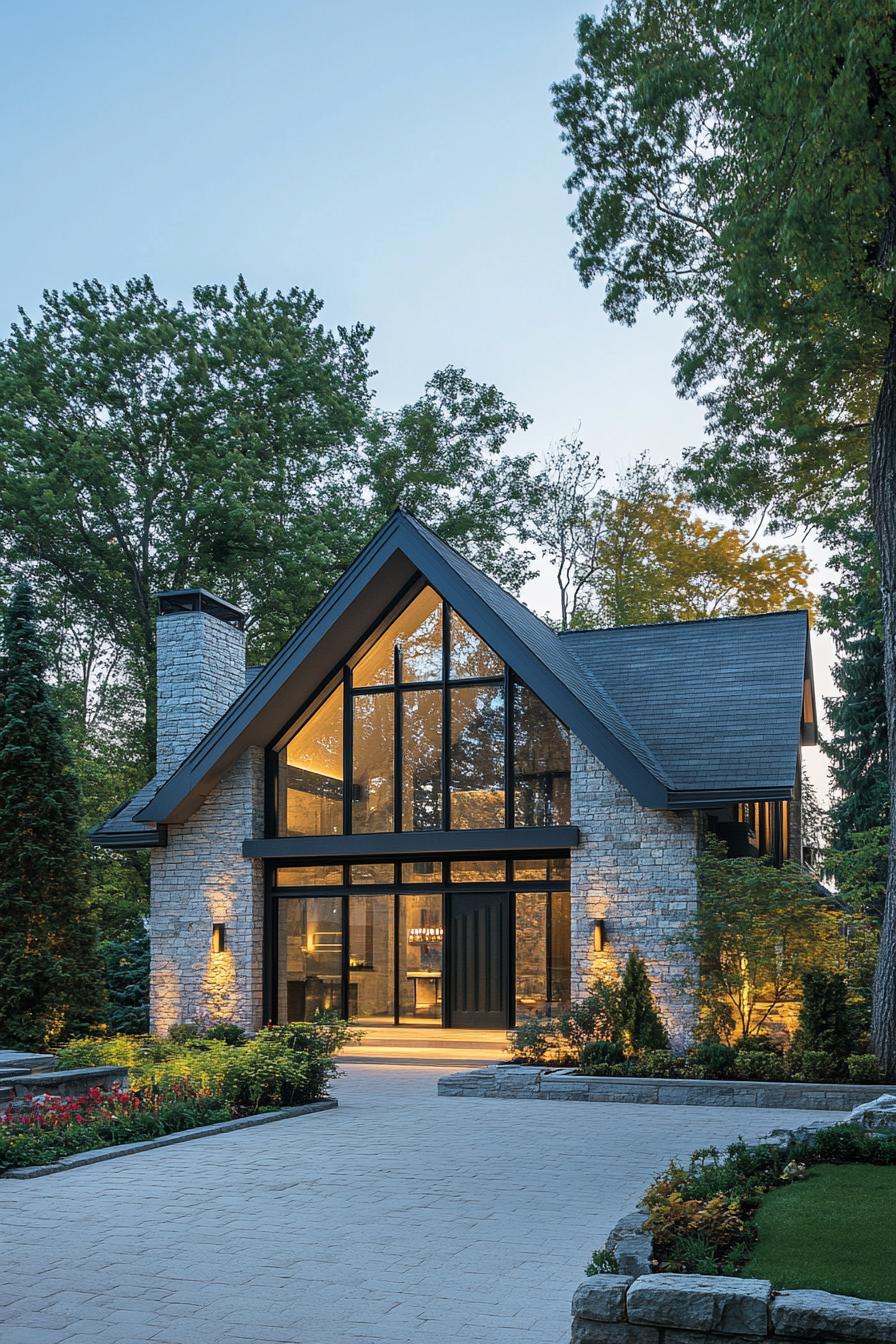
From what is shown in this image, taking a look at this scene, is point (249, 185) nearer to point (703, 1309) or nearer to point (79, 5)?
point (79, 5)

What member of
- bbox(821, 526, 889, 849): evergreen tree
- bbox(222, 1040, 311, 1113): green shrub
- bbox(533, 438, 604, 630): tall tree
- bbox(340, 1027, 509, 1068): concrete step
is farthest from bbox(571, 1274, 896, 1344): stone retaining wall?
bbox(533, 438, 604, 630): tall tree

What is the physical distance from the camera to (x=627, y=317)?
52.7ft

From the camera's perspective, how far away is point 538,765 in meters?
15.7

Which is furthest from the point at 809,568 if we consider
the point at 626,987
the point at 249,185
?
the point at 626,987

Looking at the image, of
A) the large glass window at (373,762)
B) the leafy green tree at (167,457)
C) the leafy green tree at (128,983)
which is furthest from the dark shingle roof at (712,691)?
the leafy green tree at (167,457)

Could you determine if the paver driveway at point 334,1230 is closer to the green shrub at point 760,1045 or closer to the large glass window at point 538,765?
the green shrub at point 760,1045

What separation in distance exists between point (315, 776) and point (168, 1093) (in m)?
6.69

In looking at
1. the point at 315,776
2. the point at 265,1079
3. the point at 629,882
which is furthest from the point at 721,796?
the point at 265,1079

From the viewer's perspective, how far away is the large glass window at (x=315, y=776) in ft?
55.1

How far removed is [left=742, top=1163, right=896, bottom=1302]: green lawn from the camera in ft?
16.0

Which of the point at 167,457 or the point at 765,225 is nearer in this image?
the point at 765,225

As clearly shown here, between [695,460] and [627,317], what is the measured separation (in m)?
2.11

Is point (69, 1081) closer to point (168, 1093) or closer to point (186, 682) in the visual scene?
point (168, 1093)

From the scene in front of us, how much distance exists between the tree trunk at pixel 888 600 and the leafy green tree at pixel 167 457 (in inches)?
617
